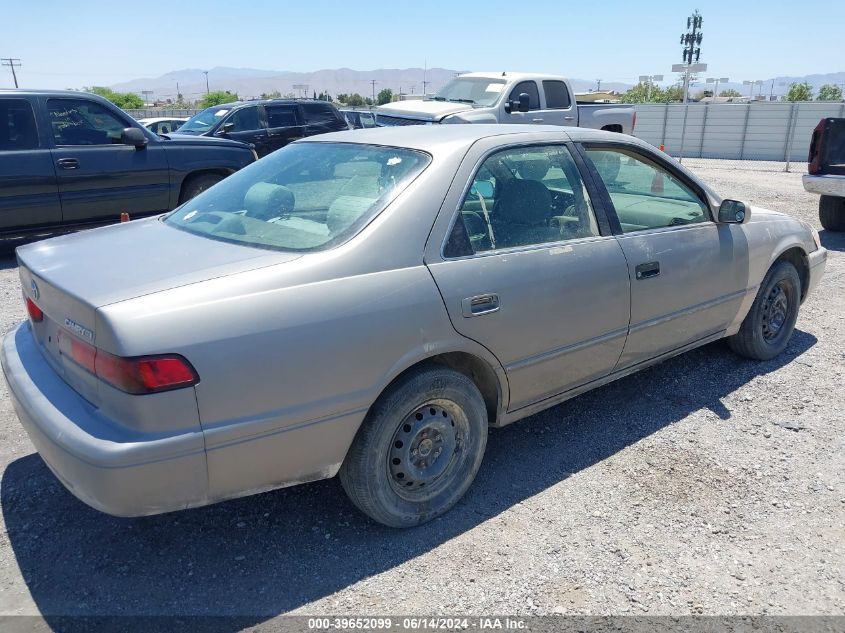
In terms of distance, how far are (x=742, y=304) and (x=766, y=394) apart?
597mm

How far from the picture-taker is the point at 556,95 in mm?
13016

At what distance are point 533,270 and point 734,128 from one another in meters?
26.6

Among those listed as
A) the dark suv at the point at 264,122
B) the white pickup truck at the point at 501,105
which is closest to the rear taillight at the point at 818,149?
the white pickup truck at the point at 501,105

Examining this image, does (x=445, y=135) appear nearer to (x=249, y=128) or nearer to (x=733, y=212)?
(x=733, y=212)

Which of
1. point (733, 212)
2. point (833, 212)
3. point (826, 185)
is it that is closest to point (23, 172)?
point (733, 212)

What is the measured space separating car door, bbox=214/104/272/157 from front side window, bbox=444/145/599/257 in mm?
10709

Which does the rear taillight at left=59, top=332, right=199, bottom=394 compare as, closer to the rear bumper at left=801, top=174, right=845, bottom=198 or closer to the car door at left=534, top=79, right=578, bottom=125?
the rear bumper at left=801, top=174, right=845, bottom=198

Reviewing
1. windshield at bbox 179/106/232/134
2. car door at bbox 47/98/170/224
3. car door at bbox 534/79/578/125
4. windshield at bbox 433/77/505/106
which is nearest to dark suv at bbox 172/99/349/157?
windshield at bbox 179/106/232/134

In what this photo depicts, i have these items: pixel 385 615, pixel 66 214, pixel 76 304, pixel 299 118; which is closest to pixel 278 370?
pixel 76 304

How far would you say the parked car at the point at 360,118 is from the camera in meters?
14.5

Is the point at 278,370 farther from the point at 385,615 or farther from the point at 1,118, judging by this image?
the point at 1,118

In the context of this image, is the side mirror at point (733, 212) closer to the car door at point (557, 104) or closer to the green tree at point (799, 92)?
the car door at point (557, 104)

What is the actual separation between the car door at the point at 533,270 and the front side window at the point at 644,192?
0.34m

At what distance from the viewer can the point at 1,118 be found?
7.05m
